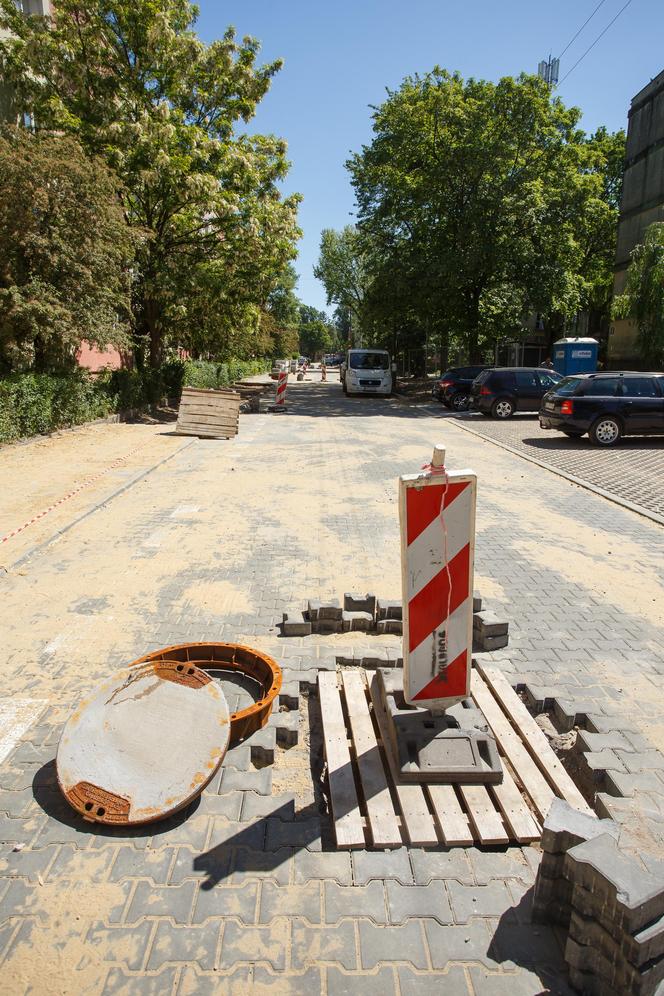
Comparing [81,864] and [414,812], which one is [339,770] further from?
[81,864]

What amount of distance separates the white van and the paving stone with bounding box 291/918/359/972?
31018mm

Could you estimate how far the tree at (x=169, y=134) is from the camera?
1830cm

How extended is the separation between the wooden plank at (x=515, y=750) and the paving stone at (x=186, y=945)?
1.58 m

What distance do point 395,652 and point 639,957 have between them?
2.81 m

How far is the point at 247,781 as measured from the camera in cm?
327

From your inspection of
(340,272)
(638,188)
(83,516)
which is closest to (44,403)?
(83,516)

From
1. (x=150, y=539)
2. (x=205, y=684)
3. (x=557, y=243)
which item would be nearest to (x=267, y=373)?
(x=557, y=243)

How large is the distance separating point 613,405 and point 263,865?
46.6 feet

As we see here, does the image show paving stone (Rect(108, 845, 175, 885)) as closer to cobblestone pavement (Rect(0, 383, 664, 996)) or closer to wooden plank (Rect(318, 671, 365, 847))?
cobblestone pavement (Rect(0, 383, 664, 996))

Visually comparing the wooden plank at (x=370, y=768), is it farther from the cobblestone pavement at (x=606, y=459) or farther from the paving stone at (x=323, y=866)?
the cobblestone pavement at (x=606, y=459)

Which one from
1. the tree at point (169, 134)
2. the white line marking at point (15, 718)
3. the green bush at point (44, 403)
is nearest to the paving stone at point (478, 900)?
the white line marking at point (15, 718)

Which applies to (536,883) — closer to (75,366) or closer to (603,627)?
(603,627)

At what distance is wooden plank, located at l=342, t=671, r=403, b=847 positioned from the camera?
290 centimetres

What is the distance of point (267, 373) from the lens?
65.8 m
